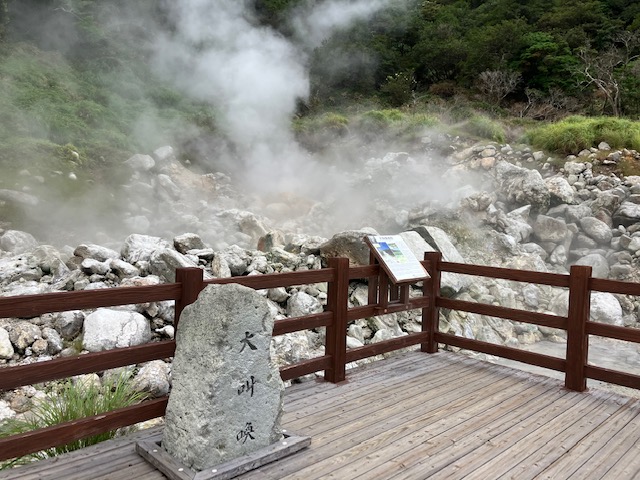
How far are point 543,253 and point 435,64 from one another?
17384 millimetres

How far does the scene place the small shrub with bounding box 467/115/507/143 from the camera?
1700 cm

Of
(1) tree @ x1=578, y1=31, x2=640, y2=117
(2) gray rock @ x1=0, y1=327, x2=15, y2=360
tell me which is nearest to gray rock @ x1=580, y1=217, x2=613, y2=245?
(1) tree @ x1=578, y1=31, x2=640, y2=117

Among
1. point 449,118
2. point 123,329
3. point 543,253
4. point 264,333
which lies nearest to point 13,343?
point 123,329

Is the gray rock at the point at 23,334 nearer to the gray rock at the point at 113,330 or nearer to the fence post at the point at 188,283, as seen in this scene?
the gray rock at the point at 113,330

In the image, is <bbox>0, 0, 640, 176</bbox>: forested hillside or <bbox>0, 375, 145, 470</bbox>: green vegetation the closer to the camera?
<bbox>0, 375, 145, 470</bbox>: green vegetation

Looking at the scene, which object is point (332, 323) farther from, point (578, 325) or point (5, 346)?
Answer: point (5, 346)

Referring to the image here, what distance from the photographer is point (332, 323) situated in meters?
4.45

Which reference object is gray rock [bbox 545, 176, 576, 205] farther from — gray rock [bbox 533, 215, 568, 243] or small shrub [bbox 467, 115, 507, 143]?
small shrub [bbox 467, 115, 507, 143]

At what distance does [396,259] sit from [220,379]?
2468mm

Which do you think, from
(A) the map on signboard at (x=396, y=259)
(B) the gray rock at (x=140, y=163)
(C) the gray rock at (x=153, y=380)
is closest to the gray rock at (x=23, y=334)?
(C) the gray rock at (x=153, y=380)

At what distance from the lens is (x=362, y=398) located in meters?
4.20

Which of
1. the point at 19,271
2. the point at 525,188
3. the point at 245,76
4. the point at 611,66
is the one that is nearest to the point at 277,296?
the point at 19,271

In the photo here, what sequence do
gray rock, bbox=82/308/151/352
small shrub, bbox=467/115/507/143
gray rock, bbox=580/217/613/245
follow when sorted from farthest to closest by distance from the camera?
small shrub, bbox=467/115/507/143
gray rock, bbox=580/217/613/245
gray rock, bbox=82/308/151/352

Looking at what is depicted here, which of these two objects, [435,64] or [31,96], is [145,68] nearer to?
[31,96]
